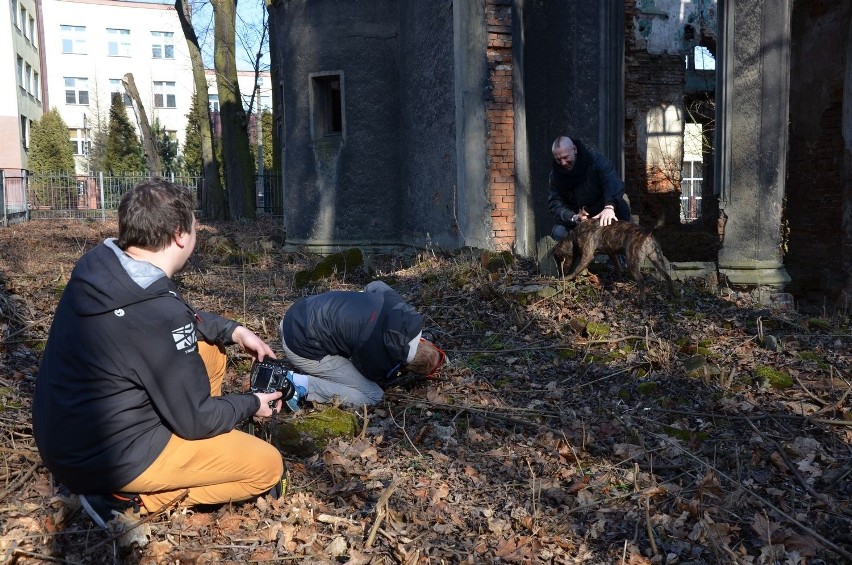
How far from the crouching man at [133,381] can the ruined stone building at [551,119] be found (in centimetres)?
732

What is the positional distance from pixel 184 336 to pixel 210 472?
662 millimetres

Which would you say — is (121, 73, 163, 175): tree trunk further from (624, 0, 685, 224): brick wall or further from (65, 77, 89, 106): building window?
(65, 77, 89, 106): building window

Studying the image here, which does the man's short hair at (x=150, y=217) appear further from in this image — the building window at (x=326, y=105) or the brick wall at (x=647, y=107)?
the brick wall at (x=647, y=107)

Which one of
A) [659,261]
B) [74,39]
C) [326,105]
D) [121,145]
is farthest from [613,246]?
[74,39]

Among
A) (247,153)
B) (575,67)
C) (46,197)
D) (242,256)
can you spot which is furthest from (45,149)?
(575,67)

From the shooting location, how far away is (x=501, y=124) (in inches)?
435

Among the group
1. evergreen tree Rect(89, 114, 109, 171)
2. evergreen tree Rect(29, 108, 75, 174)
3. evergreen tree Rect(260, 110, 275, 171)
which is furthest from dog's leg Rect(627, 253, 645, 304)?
evergreen tree Rect(89, 114, 109, 171)

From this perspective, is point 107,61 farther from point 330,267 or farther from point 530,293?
point 530,293

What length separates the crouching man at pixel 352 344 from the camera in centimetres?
500

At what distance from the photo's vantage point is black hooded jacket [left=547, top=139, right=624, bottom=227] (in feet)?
28.0

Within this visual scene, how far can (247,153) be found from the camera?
21156mm

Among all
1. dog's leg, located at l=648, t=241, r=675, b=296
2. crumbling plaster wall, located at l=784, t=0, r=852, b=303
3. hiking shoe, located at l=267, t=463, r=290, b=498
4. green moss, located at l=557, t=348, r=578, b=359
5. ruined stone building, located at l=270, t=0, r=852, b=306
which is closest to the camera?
hiking shoe, located at l=267, t=463, r=290, b=498

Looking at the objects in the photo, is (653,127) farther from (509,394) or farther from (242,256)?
(509,394)

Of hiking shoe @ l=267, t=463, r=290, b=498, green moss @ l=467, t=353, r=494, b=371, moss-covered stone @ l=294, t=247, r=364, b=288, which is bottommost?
hiking shoe @ l=267, t=463, r=290, b=498
